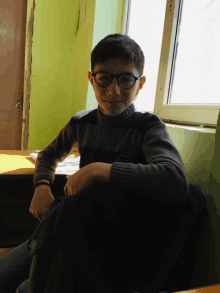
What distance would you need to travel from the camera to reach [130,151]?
0.74 m

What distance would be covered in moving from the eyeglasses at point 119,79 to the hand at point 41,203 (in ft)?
1.42

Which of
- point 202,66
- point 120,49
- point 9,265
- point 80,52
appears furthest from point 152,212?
point 80,52

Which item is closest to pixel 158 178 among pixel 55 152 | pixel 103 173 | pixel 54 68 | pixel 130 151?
pixel 103 173

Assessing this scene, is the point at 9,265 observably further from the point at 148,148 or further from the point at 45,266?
the point at 148,148

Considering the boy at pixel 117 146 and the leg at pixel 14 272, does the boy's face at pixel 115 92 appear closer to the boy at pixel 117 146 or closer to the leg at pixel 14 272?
the boy at pixel 117 146

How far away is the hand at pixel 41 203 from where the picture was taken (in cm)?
77

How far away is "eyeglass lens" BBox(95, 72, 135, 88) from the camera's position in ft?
2.43

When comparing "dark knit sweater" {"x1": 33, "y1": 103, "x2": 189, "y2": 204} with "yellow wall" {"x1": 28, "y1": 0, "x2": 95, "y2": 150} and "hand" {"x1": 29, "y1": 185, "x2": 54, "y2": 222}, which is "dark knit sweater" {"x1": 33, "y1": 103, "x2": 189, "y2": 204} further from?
"yellow wall" {"x1": 28, "y1": 0, "x2": 95, "y2": 150}

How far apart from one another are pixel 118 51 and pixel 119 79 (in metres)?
0.09

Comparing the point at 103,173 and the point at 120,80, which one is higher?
the point at 120,80

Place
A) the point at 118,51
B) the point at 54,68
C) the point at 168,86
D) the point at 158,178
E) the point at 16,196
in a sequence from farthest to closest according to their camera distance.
Answer: 1. the point at 54,68
2. the point at 168,86
3. the point at 16,196
4. the point at 118,51
5. the point at 158,178

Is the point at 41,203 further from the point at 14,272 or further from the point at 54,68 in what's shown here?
the point at 54,68

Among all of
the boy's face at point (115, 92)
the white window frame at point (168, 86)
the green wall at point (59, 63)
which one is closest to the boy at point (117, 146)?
the boy's face at point (115, 92)

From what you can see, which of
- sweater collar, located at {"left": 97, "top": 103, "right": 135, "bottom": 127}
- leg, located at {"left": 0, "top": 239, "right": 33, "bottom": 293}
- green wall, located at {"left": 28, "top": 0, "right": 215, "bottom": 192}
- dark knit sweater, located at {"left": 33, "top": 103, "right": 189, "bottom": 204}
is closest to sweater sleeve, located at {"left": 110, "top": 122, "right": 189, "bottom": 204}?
dark knit sweater, located at {"left": 33, "top": 103, "right": 189, "bottom": 204}
